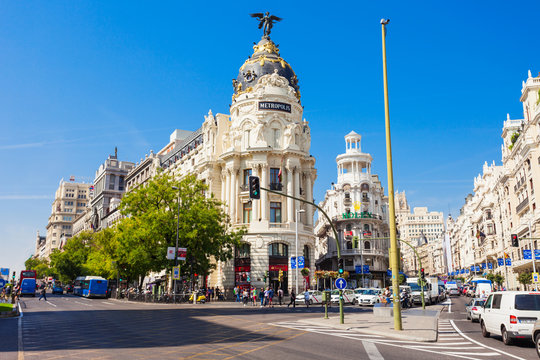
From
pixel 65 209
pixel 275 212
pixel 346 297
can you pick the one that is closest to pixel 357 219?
pixel 275 212

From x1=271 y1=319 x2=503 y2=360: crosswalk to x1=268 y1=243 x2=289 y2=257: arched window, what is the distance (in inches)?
1308

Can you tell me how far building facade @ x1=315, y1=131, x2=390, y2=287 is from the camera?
83250 mm

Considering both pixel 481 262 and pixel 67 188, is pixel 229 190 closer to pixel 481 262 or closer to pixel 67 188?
pixel 481 262

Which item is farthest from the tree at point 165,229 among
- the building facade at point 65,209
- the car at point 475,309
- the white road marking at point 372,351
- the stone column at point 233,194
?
the building facade at point 65,209

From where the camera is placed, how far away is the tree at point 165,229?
44500 millimetres

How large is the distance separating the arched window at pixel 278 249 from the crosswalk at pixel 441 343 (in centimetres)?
3323

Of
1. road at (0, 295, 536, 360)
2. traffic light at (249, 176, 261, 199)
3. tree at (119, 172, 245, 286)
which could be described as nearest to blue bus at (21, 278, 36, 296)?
tree at (119, 172, 245, 286)

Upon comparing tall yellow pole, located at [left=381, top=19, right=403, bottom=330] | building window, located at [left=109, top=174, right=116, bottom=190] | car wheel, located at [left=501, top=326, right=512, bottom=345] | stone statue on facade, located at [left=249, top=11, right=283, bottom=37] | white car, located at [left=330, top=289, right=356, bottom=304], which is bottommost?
white car, located at [left=330, top=289, right=356, bottom=304]

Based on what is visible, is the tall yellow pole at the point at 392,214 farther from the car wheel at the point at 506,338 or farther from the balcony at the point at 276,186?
the balcony at the point at 276,186

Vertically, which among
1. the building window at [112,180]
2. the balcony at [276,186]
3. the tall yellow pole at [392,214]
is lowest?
the tall yellow pole at [392,214]

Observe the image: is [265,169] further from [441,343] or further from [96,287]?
[441,343]

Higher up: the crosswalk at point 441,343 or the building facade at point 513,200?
the building facade at point 513,200

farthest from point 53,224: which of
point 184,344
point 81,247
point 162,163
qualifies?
point 184,344

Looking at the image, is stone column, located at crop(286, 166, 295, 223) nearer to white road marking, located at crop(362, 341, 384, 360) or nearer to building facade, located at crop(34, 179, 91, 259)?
white road marking, located at crop(362, 341, 384, 360)
